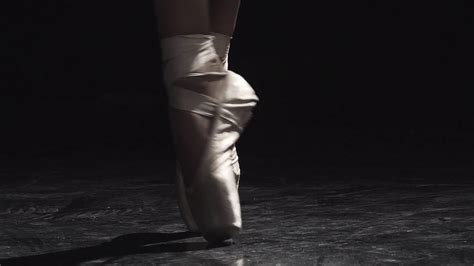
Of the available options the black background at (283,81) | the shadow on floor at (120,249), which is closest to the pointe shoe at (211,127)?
the shadow on floor at (120,249)

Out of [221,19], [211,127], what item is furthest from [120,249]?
[221,19]

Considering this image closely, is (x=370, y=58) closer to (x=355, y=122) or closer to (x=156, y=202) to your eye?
(x=355, y=122)

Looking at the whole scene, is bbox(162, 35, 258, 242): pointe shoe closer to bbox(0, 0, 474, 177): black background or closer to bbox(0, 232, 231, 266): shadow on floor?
bbox(0, 232, 231, 266): shadow on floor

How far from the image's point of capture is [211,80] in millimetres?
1319

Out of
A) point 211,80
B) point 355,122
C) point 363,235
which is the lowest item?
point 355,122

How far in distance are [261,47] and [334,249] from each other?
3084 mm

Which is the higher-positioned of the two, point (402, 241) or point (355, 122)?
point (402, 241)

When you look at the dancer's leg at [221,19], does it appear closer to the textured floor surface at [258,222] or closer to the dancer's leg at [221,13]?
the dancer's leg at [221,13]

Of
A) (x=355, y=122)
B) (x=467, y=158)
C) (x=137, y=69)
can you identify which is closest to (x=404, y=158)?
(x=467, y=158)

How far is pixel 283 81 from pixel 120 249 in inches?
109

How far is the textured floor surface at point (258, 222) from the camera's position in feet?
3.99

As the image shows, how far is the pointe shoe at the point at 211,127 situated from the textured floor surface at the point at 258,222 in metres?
0.04

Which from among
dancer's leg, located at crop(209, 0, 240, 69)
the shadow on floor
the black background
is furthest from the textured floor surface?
the black background

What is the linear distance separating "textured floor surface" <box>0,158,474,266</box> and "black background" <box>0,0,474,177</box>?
0.41 meters
